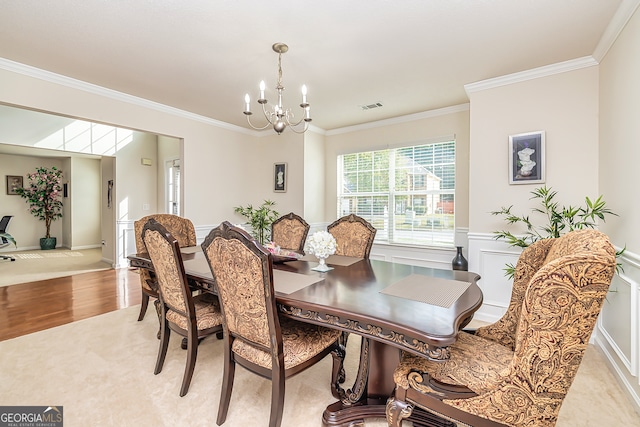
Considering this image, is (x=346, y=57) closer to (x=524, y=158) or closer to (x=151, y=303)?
(x=524, y=158)

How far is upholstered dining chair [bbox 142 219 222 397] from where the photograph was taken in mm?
1882

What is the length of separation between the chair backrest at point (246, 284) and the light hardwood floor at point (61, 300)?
2475 millimetres

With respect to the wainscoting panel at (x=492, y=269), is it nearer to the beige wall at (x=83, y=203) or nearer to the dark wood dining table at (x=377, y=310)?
the dark wood dining table at (x=377, y=310)

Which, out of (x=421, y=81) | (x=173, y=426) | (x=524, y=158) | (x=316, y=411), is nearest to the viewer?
(x=173, y=426)

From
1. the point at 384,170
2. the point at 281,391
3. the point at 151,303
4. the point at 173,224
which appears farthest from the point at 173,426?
the point at 384,170

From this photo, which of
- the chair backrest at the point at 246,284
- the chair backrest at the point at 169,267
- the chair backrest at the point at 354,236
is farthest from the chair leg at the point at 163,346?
the chair backrest at the point at 354,236

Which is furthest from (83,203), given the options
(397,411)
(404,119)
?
(397,411)

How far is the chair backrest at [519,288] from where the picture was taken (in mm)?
1573

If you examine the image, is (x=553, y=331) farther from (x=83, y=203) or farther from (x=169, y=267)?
(x=83, y=203)

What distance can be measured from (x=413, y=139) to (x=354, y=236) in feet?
7.08

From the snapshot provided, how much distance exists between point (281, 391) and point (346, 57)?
2.63 metres

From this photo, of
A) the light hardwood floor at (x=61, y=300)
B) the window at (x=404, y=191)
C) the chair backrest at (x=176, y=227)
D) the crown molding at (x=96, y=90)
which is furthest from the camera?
the window at (x=404, y=191)

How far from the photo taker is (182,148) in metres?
4.38

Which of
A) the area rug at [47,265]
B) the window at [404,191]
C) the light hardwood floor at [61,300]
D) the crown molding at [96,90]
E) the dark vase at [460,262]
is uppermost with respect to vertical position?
the crown molding at [96,90]
